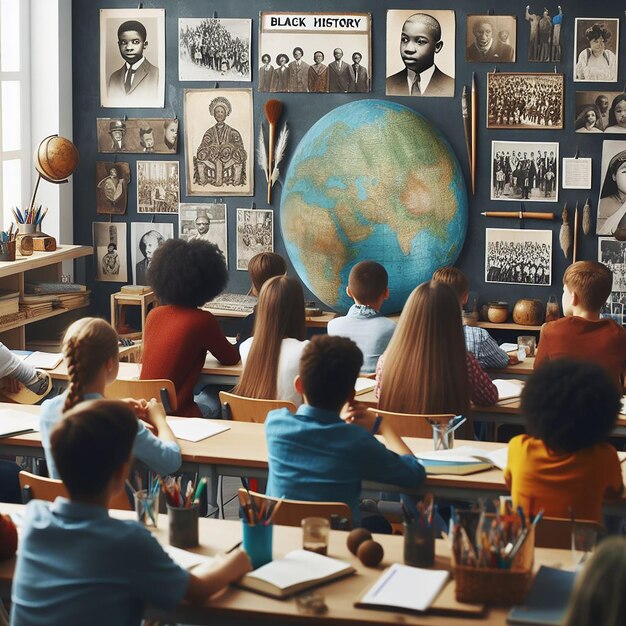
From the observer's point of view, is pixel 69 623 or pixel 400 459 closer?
pixel 69 623

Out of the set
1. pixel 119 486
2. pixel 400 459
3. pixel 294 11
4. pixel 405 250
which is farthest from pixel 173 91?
pixel 119 486

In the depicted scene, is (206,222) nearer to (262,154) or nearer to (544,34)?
(262,154)

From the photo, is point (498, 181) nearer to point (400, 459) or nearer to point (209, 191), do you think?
point (209, 191)

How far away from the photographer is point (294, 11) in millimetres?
7359

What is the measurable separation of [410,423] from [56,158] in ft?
12.7

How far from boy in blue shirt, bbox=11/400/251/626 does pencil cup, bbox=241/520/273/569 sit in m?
0.37

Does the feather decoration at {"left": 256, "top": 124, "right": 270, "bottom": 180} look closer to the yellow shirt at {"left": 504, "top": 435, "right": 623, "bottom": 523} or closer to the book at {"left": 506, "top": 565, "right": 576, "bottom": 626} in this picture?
the yellow shirt at {"left": 504, "top": 435, "right": 623, "bottom": 523}

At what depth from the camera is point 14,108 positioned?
24.7 feet

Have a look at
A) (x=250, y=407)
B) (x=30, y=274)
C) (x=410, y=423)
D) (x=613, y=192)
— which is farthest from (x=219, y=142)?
(x=410, y=423)

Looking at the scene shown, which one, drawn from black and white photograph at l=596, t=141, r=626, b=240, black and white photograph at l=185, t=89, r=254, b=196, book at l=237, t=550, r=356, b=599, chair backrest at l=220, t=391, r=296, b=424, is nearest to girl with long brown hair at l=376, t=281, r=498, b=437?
chair backrest at l=220, t=391, r=296, b=424

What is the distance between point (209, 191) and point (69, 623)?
5.41m

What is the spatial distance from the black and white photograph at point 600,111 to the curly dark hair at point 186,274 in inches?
108

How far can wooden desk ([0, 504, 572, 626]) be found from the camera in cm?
261

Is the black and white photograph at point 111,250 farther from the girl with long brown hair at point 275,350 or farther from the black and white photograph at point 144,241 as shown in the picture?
the girl with long brown hair at point 275,350
